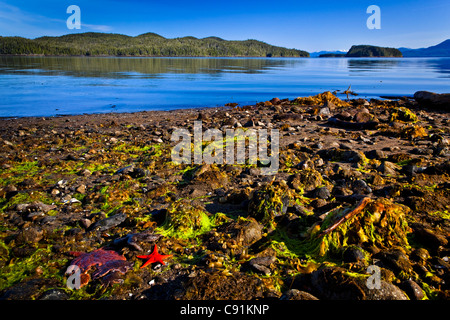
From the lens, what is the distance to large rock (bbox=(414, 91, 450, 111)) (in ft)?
49.5

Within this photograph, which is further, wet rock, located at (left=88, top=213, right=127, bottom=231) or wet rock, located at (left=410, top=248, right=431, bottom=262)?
wet rock, located at (left=88, top=213, right=127, bottom=231)

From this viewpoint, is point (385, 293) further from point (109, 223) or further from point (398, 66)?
point (398, 66)

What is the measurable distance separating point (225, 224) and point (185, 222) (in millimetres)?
681

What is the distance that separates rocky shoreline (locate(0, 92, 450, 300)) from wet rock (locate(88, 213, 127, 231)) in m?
0.02

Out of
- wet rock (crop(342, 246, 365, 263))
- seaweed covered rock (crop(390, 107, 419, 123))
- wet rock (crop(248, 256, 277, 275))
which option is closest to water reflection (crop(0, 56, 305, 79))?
seaweed covered rock (crop(390, 107, 419, 123))

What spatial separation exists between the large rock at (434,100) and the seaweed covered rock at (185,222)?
55.3 feet

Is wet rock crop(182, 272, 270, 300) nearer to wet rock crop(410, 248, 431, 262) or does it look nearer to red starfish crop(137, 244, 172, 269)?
red starfish crop(137, 244, 172, 269)

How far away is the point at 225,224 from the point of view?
15.1 feet

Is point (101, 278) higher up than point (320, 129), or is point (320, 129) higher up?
point (320, 129)

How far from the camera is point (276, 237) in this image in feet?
14.1

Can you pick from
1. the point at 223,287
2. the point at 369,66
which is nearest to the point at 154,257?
the point at 223,287
